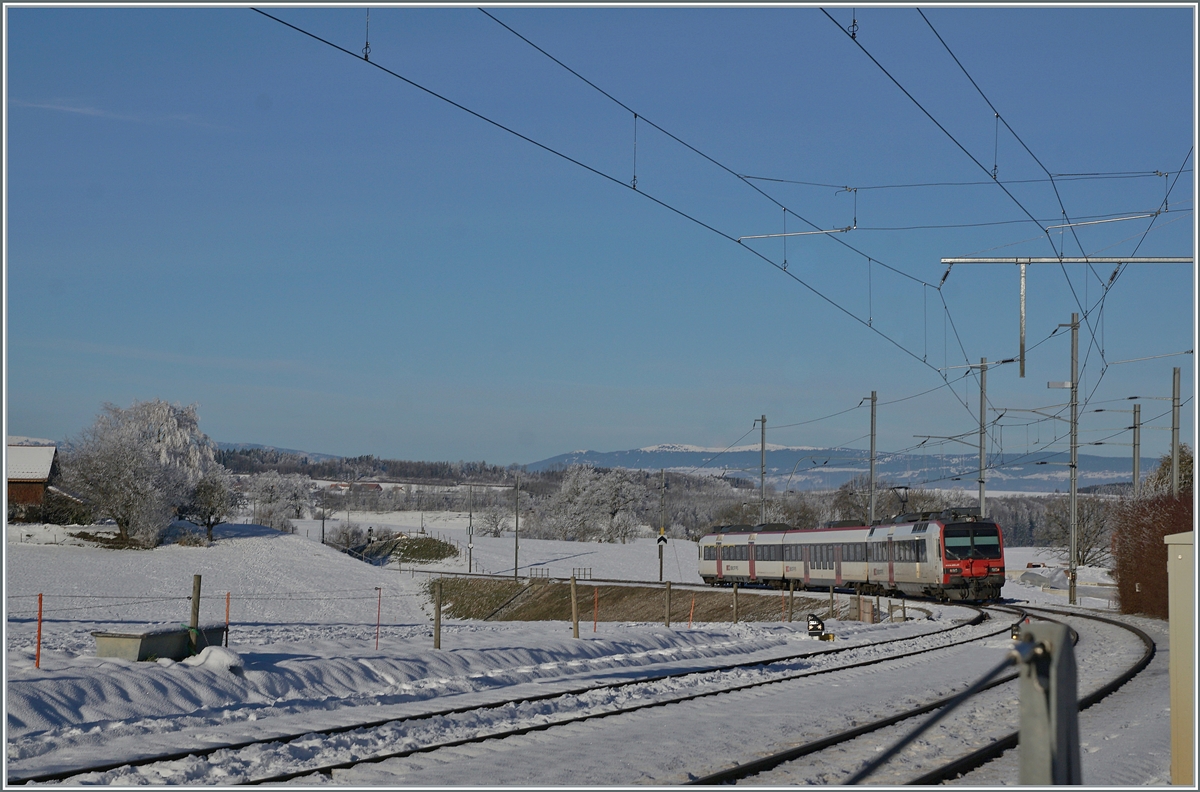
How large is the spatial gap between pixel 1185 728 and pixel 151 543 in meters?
89.2

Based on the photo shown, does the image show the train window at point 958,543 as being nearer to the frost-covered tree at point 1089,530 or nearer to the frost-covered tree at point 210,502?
the frost-covered tree at point 1089,530

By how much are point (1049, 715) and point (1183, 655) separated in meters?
6.03

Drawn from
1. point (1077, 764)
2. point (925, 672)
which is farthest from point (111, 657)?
point (1077, 764)

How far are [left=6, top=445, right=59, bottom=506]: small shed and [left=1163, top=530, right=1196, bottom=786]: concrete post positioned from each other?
313 feet

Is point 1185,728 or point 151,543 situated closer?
point 1185,728

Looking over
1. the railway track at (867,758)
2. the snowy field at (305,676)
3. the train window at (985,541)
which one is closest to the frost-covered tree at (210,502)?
the snowy field at (305,676)

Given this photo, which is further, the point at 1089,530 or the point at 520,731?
the point at 1089,530

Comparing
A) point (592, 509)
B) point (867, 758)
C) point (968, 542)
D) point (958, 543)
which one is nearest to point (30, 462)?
point (592, 509)

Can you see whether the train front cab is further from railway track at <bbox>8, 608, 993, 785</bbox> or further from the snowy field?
railway track at <bbox>8, 608, 993, 785</bbox>

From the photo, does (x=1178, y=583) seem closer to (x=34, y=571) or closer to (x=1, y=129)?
(x=1, y=129)

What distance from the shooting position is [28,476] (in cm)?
9275

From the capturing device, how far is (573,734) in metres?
13.9

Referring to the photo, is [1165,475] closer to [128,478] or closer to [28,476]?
[128,478]

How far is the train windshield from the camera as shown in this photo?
4303cm
